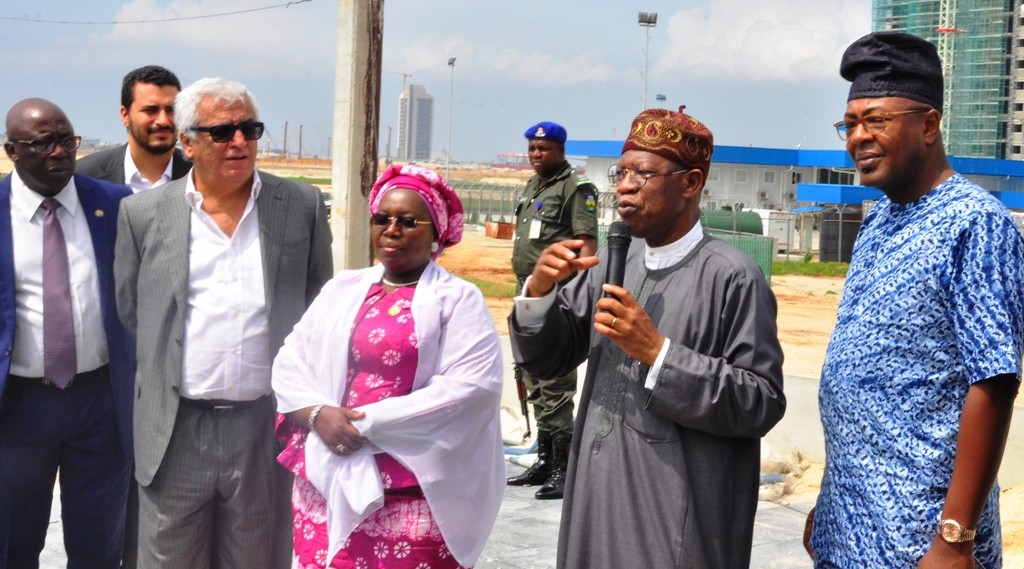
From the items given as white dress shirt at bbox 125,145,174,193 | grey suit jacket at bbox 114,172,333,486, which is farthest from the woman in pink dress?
white dress shirt at bbox 125,145,174,193

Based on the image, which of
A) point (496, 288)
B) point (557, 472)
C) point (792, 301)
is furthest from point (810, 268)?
point (557, 472)

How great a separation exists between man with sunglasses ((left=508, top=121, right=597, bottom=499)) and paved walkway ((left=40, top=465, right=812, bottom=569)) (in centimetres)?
29

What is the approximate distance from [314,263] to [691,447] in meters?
1.75

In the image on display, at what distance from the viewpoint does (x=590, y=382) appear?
329 cm

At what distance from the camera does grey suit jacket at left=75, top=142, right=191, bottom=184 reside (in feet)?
17.1

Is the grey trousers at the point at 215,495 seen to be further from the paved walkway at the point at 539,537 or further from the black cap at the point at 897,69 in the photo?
the black cap at the point at 897,69

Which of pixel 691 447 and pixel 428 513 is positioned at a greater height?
pixel 691 447

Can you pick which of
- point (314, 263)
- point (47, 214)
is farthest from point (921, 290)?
point (47, 214)

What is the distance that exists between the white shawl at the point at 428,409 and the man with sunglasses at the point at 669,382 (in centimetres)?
35

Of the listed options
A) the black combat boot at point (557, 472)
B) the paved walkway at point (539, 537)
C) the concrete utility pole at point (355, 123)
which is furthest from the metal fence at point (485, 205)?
the paved walkway at point (539, 537)

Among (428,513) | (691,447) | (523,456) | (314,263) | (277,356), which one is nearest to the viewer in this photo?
(691,447)

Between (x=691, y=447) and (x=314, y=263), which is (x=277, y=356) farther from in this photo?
(x=691, y=447)

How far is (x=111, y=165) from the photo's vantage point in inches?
209

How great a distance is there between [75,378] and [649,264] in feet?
7.62
